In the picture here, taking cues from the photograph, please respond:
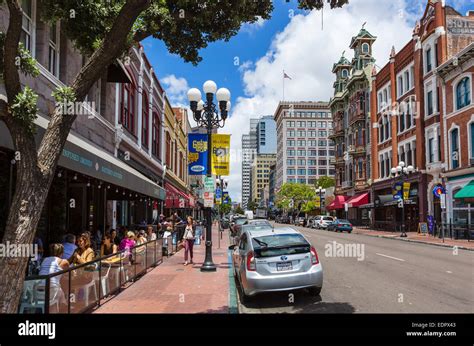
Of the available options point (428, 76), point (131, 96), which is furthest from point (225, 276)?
point (428, 76)

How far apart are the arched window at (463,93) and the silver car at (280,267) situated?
2622cm

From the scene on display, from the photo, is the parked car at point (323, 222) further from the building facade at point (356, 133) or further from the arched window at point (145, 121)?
the arched window at point (145, 121)

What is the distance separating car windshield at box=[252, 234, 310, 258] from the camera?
9250mm

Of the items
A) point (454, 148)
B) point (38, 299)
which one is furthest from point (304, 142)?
point (38, 299)

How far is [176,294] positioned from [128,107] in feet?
49.7

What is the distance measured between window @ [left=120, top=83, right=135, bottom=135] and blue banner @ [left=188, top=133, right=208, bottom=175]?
5.15m

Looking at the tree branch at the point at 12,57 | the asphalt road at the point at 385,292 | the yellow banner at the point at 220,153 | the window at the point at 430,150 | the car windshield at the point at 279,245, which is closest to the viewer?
the tree branch at the point at 12,57

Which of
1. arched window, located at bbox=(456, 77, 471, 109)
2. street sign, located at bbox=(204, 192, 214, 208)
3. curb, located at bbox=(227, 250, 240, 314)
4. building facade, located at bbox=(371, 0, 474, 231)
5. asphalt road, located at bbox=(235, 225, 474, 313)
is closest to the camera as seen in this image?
curb, located at bbox=(227, 250, 240, 314)

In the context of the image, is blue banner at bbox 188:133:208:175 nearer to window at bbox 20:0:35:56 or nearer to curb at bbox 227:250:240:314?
curb at bbox 227:250:240:314

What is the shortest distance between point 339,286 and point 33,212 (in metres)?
8.40

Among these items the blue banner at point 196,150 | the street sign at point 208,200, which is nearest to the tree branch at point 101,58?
the street sign at point 208,200

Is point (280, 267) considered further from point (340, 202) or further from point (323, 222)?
point (340, 202)

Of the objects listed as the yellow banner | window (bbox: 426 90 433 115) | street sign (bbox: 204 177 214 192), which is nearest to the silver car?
street sign (bbox: 204 177 214 192)

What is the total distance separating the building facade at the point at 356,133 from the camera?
52219 millimetres
